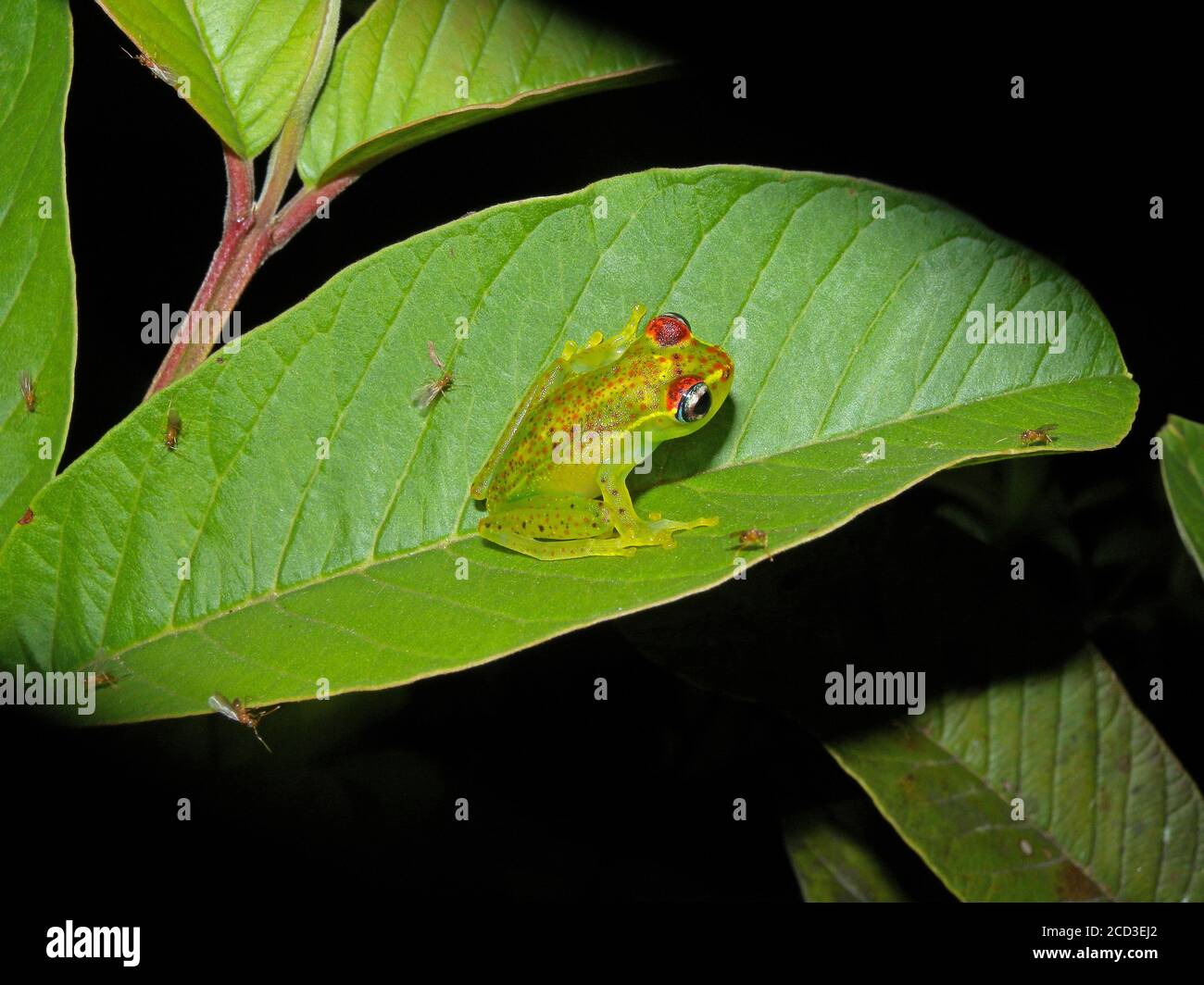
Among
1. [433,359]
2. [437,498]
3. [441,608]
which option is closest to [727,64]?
[433,359]

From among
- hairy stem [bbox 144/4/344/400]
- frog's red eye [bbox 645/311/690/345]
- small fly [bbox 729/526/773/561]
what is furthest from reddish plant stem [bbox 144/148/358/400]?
small fly [bbox 729/526/773/561]

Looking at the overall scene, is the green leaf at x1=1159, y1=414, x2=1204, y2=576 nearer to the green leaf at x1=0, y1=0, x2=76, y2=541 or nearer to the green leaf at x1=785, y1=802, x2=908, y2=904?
the green leaf at x1=785, y1=802, x2=908, y2=904

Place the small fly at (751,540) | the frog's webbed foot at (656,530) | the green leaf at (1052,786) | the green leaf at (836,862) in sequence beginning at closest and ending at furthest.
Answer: the small fly at (751,540) < the frog's webbed foot at (656,530) < the green leaf at (1052,786) < the green leaf at (836,862)

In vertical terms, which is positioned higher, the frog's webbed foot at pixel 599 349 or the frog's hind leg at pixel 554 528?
the frog's webbed foot at pixel 599 349

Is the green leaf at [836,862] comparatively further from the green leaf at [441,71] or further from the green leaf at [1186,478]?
the green leaf at [441,71]

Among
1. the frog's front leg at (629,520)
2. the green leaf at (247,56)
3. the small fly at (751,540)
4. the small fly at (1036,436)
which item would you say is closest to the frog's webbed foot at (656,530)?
the frog's front leg at (629,520)

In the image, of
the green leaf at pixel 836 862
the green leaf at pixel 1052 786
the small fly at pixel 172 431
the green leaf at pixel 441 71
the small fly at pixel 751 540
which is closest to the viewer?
the small fly at pixel 751 540

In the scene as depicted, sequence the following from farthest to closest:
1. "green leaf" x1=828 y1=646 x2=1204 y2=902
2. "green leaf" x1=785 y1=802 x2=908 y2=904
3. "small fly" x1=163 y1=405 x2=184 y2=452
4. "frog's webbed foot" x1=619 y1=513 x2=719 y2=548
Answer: "green leaf" x1=785 y1=802 x2=908 y2=904 < "green leaf" x1=828 y1=646 x2=1204 y2=902 < "frog's webbed foot" x1=619 y1=513 x2=719 y2=548 < "small fly" x1=163 y1=405 x2=184 y2=452

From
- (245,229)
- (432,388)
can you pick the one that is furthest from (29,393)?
(432,388)

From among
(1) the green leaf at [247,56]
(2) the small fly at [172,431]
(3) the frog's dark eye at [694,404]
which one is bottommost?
(2) the small fly at [172,431]
